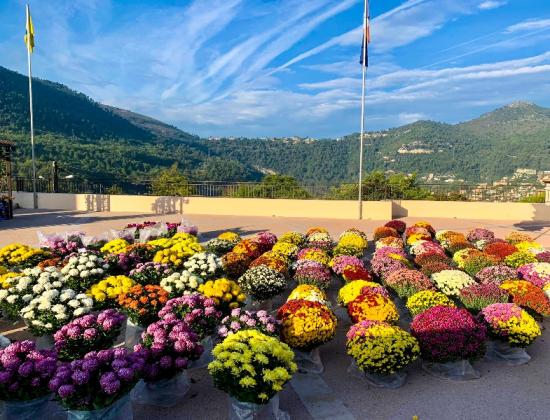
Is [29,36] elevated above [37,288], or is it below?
above

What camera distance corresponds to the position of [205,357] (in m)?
5.43

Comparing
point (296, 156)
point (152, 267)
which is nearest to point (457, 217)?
point (152, 267)

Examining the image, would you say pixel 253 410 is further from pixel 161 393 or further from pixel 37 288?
pixel 37 288

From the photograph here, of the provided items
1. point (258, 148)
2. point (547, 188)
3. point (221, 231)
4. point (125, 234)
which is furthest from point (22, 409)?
point (258, 148)

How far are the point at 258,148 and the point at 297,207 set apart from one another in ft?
204

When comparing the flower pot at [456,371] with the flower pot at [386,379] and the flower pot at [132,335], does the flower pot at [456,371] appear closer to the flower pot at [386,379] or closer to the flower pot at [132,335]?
the flower pot at [386,379]

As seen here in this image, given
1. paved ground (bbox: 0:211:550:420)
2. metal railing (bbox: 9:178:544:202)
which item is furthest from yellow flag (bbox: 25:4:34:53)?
paved ground (bbox: 0:211:550:420)

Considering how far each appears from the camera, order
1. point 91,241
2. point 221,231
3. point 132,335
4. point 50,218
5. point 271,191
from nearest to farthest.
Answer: point 132,335
point 91,241
point 221,231
point 50,218
point 271,191

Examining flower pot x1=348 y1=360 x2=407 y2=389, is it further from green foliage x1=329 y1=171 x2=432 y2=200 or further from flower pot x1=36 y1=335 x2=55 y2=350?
green foliage x1=329 y1=171 x2=432 y2=200

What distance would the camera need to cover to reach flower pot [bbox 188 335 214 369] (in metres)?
5.30

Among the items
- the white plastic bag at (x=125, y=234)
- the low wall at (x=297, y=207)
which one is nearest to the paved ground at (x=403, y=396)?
the white plastic bag at (x=125, y=234)

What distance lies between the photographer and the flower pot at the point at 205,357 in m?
5.30

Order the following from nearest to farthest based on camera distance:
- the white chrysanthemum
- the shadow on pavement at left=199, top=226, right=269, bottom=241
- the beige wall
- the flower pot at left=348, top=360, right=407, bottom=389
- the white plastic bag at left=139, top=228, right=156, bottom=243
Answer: the flower pot at left=348, top=360, right=407, bottom=389
the white chrysanthemum
the white plastic bag at left=139, top=228, right=156, bottom=243
the shadow on pavement at left=199, top=226, right=269, bottom=241
the beige wall

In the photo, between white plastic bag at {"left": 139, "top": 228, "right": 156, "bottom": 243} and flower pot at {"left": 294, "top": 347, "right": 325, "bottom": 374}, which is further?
white plastic bag at {"left": 139, "top": 228, "right": 156, "bottom": 243}
